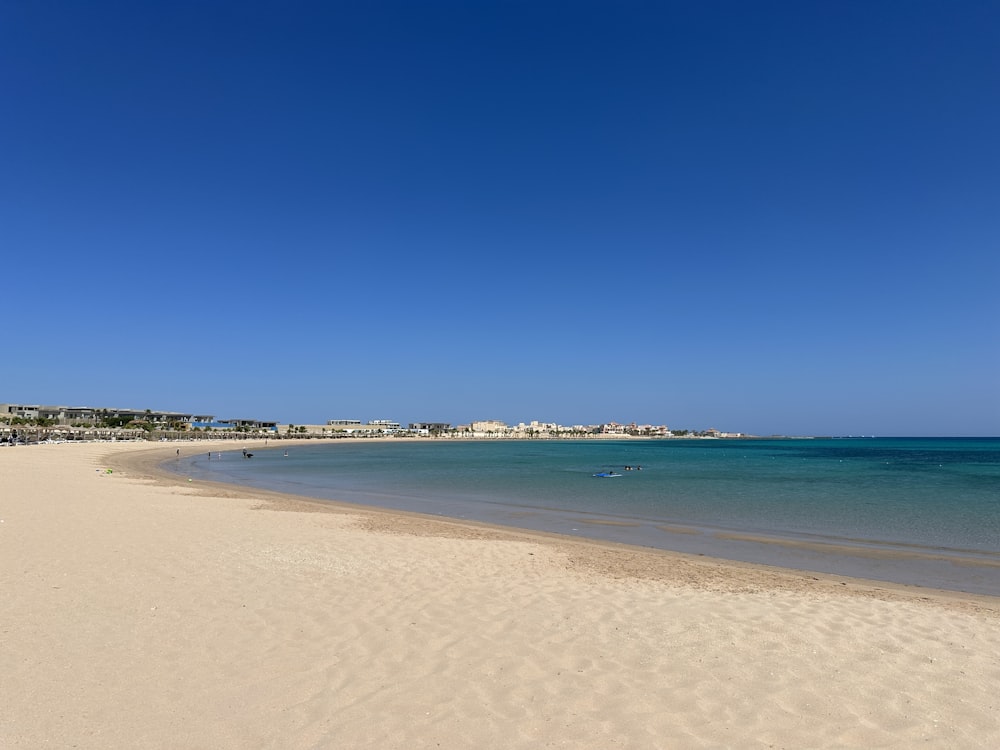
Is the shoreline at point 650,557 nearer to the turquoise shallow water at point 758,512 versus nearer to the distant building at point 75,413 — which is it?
the turquoise shallow water at point 758,512

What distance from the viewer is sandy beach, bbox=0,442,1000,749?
459cm

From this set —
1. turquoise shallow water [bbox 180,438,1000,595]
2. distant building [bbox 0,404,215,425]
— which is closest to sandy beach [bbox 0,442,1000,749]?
turquoise shallow water [bbox 180,438,1000,595]

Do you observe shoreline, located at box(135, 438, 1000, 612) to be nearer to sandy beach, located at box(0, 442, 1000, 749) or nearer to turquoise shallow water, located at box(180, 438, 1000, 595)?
sandy beach, located at box(0, 442, 1000, 749)

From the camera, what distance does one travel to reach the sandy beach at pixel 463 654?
459cm

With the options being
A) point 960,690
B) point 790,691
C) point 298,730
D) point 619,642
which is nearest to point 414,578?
point 619,642

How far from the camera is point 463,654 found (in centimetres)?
616

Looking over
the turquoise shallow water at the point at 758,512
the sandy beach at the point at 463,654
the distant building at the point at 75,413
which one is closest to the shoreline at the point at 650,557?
the sandy beach at the point at 463,654

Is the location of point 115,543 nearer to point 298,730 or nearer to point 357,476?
point 298,730

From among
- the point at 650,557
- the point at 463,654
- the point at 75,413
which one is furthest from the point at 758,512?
the point at 75,413

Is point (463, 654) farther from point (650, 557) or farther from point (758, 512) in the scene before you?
point (758, 512)

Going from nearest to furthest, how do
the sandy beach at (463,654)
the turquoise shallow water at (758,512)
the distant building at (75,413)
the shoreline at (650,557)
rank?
1. the sandy beach at (463,654)
2. the shoreline at (650,557)
3. the turquoise shallow water at (758,512)
4. the distant building at (75,413)

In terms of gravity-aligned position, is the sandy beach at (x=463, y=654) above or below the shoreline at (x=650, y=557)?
above

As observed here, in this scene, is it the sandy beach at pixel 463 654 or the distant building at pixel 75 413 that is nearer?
the sandy beach at pixel 463 654

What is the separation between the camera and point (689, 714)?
488cm
